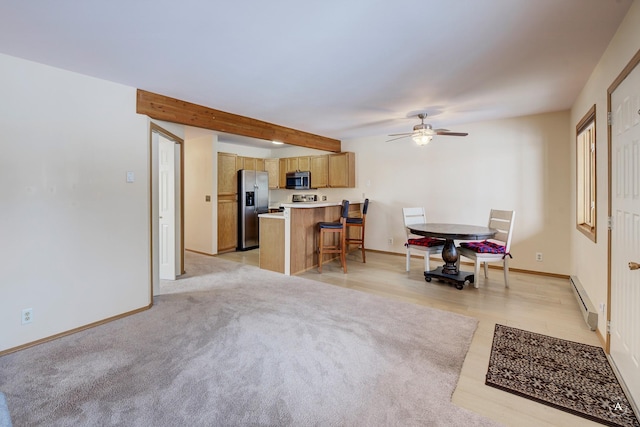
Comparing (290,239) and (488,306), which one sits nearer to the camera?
(488,306)

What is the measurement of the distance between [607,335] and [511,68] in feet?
7.62

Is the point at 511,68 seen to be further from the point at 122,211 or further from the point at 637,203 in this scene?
the point at 122,211

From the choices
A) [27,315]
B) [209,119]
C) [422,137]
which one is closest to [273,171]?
[209,119]

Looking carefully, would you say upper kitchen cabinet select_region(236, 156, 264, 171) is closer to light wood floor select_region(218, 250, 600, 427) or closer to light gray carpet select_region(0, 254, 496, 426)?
light wood floor select_region(218, 250, 600, 427)

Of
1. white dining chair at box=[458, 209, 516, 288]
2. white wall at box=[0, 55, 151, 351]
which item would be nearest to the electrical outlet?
white wall at box=[0, 55, 151, 351]

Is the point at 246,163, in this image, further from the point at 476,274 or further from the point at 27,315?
the point at 476,274

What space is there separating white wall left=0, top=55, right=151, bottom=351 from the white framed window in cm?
479

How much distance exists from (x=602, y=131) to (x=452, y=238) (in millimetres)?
1649

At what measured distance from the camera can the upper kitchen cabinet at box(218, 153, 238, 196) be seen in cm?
595

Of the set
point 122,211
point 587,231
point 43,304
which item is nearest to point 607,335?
point 587,231

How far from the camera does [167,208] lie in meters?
4.24

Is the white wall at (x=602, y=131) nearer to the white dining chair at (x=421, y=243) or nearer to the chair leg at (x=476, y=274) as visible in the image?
the chair leg at (x=476, y=274)

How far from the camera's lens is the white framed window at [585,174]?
124 inches

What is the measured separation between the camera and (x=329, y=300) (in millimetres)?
3363
